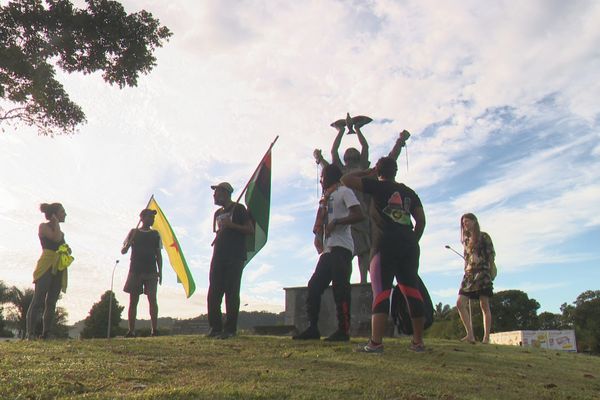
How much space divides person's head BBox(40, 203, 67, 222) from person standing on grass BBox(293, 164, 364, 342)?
399 cm

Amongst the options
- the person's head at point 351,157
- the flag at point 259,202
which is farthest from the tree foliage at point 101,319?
the person's head at point 351,157

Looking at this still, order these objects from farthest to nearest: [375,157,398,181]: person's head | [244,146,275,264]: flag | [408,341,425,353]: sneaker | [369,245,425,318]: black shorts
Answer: [244,146,275,264]: flag
[375,157,398,181]: person's head
[408,341,425,353]: sneaker
[369,245,425,318]: black shorts

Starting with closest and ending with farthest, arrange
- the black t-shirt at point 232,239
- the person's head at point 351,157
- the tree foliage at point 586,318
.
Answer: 1. the black t-shirt at point 232,239
2. the person's head at point 351,157
3. the tree foliage at point 586,318

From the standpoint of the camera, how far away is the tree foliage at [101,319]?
172ft

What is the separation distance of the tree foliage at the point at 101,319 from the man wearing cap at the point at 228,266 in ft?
161

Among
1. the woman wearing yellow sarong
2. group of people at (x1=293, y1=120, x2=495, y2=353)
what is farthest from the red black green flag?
the woman wearing yellow sarong

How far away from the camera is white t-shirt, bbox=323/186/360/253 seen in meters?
6.20

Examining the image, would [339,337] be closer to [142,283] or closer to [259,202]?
[259,202]

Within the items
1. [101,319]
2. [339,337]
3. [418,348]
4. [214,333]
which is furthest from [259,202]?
[101,319]

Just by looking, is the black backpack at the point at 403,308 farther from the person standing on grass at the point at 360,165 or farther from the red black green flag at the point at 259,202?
the red black green flag at the point at 259,202

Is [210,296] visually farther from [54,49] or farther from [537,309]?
[537,309]

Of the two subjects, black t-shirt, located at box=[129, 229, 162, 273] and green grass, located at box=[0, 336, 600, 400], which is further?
black t-shirt, located at box=[129, 229, 162, 273]

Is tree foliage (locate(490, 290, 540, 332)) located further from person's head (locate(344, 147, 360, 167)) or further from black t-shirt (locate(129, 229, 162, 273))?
black t-shirt (locate(129, 229, 162, 273))

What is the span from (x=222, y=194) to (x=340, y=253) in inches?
83.1
